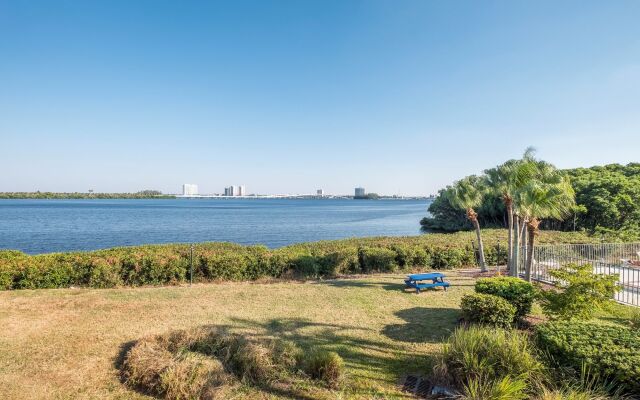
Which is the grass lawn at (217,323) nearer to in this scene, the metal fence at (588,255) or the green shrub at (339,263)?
the green shrub at (339,263)

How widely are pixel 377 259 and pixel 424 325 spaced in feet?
24.1

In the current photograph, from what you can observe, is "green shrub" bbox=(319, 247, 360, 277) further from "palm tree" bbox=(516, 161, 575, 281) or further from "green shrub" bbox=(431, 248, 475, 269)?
"palm tree" bbox=(516, 161, 575, 281)

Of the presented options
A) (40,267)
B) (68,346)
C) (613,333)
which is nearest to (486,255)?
(613,333)

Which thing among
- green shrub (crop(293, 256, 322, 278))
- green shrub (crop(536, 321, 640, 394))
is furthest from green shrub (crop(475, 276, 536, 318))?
green shrub (crop(293, 256, 322, 278))

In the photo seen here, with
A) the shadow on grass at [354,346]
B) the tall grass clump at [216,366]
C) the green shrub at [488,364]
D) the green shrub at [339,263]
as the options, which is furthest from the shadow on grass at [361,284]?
the green shrub at [488,364]

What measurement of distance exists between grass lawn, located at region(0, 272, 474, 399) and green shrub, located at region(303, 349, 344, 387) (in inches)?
11.8

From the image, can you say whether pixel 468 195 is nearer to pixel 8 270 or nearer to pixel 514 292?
pixel 514 292

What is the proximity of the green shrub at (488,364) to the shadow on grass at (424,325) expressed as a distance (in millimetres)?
1842

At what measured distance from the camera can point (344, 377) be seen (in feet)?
20.2

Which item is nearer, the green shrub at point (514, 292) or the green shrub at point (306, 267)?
the green shrub at point (514, 292)

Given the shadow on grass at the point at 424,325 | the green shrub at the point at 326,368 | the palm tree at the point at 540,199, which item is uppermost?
the palm tree at the point at 540,199

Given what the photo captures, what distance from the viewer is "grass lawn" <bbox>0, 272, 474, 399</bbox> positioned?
6.08m

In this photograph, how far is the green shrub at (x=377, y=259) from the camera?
1628 centimetres

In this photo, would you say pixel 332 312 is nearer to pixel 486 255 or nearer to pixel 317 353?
pixel 317 353
